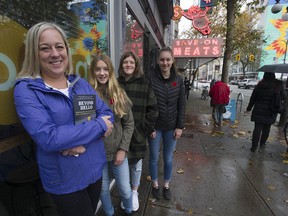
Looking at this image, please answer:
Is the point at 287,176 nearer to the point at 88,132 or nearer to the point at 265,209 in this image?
the point at 265,209

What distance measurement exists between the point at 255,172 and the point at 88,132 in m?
3.69

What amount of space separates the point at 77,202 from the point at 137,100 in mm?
1151

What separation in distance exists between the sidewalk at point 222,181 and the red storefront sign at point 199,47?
5.03m

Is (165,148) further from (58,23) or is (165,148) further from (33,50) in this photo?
(33,50)

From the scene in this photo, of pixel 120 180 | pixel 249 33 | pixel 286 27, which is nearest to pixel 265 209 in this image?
pixel 120 180

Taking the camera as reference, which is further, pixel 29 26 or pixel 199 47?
pixel 199 47

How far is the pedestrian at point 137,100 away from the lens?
2.26m

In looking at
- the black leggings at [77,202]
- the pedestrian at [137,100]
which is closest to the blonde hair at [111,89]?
A: the pedestrian at [137,100]

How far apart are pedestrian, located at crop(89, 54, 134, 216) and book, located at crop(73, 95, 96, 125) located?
1.35 feet

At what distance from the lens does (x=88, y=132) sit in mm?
1371

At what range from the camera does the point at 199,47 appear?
9859mm

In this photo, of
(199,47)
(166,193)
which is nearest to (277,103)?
(166,193)

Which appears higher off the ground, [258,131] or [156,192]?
[258,131]

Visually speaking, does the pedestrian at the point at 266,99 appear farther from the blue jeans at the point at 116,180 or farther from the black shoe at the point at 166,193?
the blue jeans at the point at 116,180
